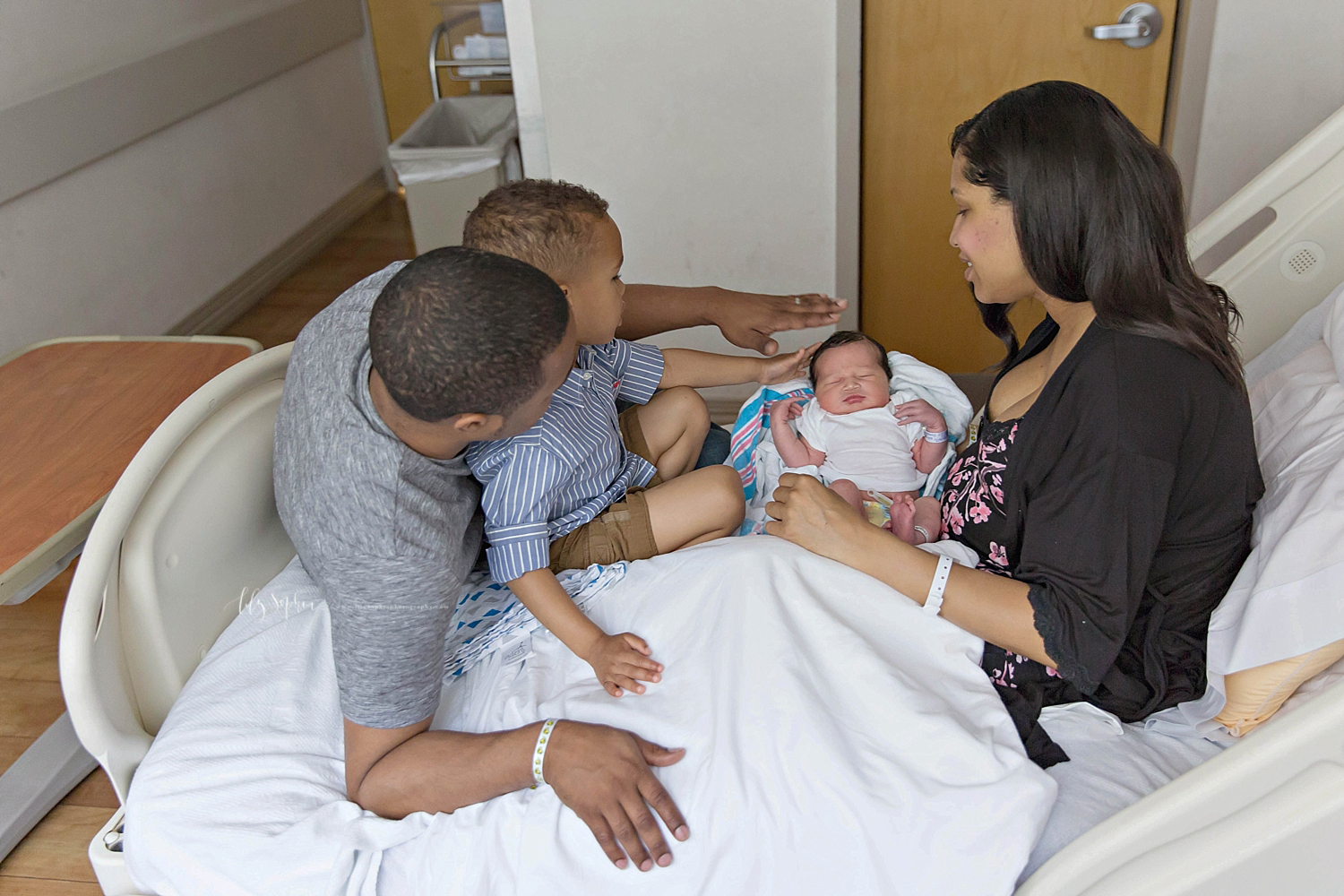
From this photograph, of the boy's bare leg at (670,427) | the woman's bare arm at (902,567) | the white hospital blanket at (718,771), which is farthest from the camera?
the boy's bare leg at (670,427)

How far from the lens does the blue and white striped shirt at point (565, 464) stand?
1.45 meters

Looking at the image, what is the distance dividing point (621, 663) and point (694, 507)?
362 millimetres

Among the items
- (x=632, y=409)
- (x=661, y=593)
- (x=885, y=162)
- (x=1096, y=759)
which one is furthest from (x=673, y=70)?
(x=1096, y=759)

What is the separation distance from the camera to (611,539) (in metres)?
1.62

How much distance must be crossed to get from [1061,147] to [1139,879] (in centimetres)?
88

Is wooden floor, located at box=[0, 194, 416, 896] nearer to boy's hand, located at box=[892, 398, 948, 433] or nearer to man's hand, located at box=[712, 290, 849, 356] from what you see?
man's hand, located at box=[712, 290, 849, 356]

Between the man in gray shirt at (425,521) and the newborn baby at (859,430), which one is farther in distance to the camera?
the newborn baby at (859,430)

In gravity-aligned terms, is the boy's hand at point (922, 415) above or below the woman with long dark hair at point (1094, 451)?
below

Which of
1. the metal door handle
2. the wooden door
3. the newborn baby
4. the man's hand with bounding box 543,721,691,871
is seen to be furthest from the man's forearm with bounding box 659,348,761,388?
the metal door handle

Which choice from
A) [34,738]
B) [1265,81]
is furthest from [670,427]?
[1265,81]

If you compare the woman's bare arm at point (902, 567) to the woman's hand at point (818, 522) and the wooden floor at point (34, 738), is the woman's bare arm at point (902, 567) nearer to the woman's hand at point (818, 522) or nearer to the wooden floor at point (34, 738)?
the woman's hand at point (818, 522)

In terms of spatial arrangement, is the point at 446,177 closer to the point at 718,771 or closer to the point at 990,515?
the point at 990,515

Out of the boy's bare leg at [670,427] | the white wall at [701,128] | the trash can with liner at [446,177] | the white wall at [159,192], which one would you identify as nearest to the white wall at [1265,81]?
the white wall at [701,128]

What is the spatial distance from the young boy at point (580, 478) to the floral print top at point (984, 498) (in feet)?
1.17
